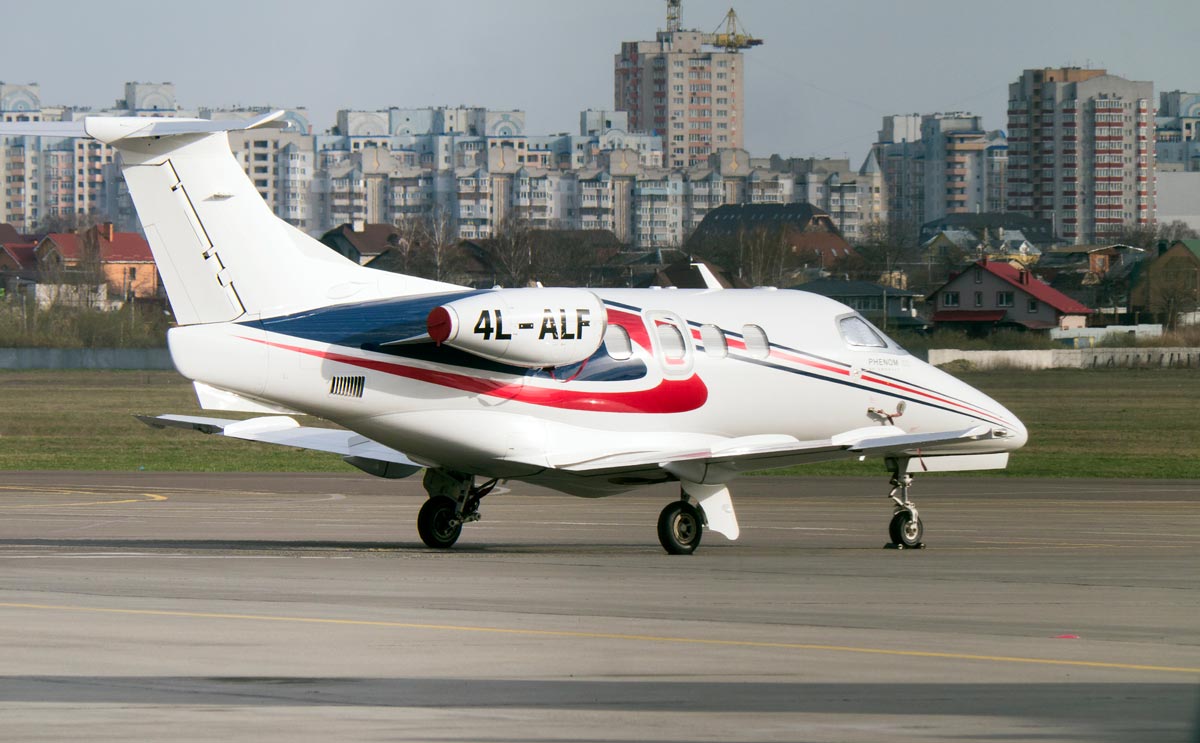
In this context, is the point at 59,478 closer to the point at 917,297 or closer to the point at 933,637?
the point at 933,637

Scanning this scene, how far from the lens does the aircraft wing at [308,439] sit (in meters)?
23.9

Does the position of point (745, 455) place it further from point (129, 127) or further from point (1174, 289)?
point (1174, 289)

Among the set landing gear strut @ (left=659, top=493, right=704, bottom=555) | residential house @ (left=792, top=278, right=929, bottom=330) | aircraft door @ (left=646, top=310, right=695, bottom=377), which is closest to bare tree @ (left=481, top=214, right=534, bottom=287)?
residential house @ (left=792, top=278, right=929, bottom=330)

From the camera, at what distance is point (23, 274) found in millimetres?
153125

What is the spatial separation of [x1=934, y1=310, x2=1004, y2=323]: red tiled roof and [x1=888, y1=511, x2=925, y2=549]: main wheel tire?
96.4 m

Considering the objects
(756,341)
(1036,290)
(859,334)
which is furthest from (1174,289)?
(756,341)

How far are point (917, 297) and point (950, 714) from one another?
358ft

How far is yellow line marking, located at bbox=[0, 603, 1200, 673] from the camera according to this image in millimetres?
12922

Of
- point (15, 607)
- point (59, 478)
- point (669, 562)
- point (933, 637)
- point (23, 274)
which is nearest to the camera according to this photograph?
point (933, 637)

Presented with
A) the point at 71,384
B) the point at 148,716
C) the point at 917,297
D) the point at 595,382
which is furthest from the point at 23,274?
the point at 148,716

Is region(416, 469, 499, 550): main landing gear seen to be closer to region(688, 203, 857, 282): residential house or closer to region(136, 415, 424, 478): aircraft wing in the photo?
region(136, 415, 424, 478): aircraft wing

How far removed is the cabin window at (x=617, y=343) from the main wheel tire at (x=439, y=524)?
11.0 feet

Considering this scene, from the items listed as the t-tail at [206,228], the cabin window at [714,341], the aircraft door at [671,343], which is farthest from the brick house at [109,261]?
the aircraft door at [671,343]

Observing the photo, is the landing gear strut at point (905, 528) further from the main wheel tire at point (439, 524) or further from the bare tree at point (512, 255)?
the bare tree at point (512, 255)
